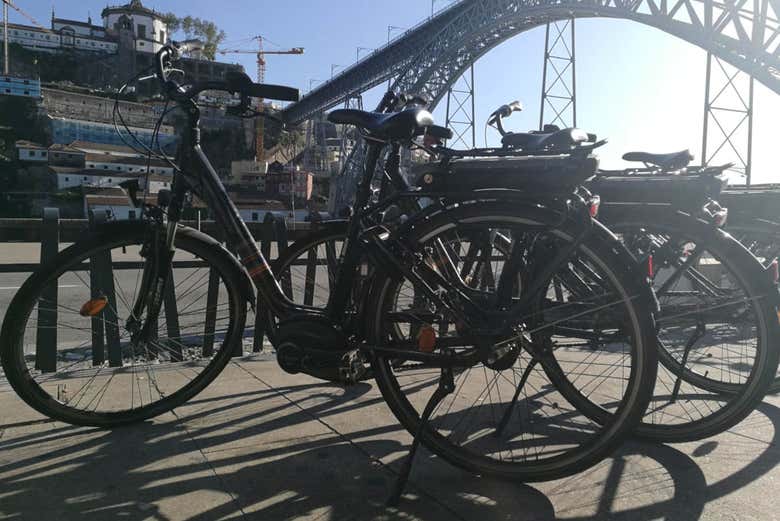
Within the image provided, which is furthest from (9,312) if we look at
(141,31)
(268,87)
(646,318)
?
(141,31)

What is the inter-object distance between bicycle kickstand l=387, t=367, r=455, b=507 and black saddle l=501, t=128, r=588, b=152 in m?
0.88

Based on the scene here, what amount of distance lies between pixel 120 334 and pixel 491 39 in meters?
33.2

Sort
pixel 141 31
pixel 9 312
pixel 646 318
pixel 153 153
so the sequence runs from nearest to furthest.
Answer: pixel 646 318 → pixel 9 312 → pixel 153 153 → pixel 141 31

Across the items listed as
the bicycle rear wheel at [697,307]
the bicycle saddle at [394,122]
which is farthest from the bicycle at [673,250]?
the bicycle saddle at [394,122]

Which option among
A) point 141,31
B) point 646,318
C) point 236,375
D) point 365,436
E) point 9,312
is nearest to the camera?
point 646,318

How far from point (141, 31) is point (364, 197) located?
89.9 m

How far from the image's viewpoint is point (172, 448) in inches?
84.7

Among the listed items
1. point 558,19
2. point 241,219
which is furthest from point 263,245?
point 558,19

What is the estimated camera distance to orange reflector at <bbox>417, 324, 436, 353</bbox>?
195 cm

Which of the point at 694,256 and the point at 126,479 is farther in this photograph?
the point at 694,256

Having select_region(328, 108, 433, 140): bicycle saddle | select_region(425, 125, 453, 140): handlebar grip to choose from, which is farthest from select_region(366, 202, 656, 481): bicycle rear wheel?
select_region(425, 125, 453, 140): handlebar grip

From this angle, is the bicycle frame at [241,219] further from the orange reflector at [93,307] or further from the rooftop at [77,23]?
the rooftop at [77,23]

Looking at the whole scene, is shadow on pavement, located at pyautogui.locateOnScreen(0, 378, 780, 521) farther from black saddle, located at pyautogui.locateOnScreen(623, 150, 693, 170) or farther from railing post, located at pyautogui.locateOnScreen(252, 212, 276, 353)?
railing post, located at pyautogui.locateOnScreen(252, 212, 276, 353)

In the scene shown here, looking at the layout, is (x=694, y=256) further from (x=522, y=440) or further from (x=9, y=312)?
(x=9, y=312)
